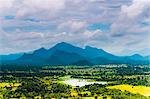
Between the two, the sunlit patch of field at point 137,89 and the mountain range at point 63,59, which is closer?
the sunlit patch of field at point 137,89

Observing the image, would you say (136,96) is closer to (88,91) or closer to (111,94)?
(111,94)

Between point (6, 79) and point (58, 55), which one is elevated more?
point (58, 55)

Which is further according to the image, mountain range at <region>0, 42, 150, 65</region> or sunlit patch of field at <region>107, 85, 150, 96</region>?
mountain range at <region>0, 42, 150, 65</region>

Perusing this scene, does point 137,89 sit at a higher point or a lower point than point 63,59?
lower

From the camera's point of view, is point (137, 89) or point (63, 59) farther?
point (63, 59)

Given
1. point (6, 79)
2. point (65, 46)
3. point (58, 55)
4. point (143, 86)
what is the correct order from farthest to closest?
point (65, 46) < point (58, 55) < point (6, 79) < point (143, 86)

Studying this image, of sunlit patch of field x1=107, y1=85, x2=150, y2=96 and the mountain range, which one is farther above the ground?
the mountain range

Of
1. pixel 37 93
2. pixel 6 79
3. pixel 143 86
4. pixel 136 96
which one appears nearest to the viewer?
pixel 136 96

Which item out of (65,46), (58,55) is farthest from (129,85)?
(65,46)

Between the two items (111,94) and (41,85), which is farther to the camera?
(41,85)

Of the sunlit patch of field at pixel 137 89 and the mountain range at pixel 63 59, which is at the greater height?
the mountain range at pixel 63 59

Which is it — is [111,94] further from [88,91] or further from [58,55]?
[58,55]
